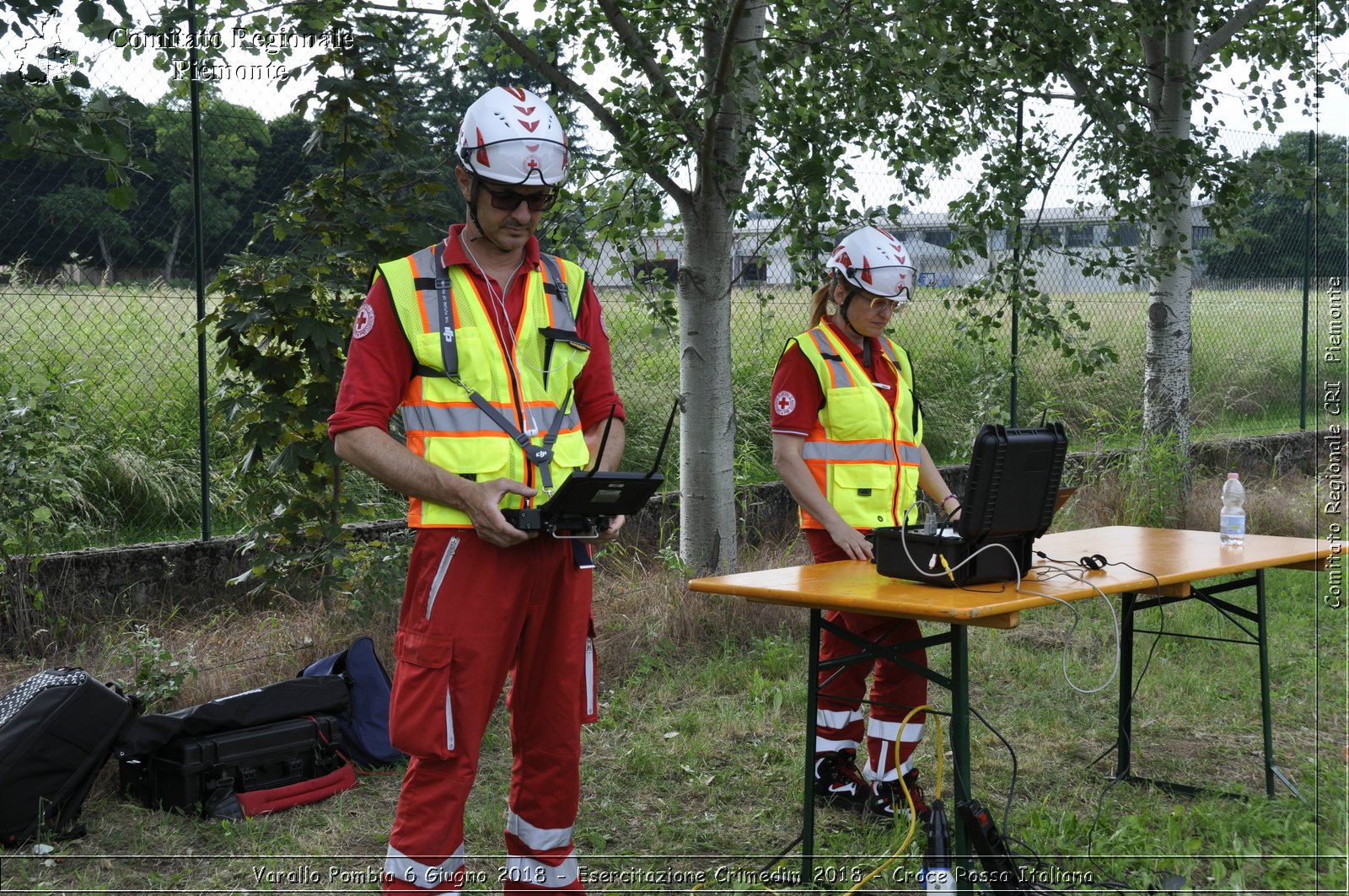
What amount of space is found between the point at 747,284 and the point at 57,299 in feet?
12.5

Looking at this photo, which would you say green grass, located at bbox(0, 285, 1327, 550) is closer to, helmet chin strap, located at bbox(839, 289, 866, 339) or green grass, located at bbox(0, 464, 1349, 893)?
green grass, located at bbox(0, 464, 1349, 893)

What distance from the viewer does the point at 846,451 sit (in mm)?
4699

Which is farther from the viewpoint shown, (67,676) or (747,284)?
(747,284)

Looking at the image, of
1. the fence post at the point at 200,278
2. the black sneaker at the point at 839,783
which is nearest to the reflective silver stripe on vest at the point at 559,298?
the black sneaker at the point at 839,783

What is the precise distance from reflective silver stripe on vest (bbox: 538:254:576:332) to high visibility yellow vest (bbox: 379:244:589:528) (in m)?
0.02

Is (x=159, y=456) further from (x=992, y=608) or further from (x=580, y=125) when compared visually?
(x=992, y=608)

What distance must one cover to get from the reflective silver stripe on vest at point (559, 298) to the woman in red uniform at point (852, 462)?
1.31 metres

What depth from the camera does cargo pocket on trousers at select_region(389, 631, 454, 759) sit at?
3.12m

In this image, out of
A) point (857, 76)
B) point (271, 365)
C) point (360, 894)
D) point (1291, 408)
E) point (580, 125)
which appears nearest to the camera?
point (360, 894)

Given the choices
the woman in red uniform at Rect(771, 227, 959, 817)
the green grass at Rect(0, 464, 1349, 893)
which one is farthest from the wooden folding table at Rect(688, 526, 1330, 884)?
the woman in red uniform at Rect(771, 227, 959, 817)

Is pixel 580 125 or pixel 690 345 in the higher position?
pixel 580 125

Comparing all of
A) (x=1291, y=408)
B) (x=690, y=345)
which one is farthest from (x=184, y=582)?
(x=1291, y=408)

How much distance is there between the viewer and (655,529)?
814 cm

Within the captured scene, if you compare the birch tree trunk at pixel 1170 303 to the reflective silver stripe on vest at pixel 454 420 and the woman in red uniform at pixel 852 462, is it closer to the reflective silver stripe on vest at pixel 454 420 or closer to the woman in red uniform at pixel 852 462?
the woman in red uniform at pixel 852 462
